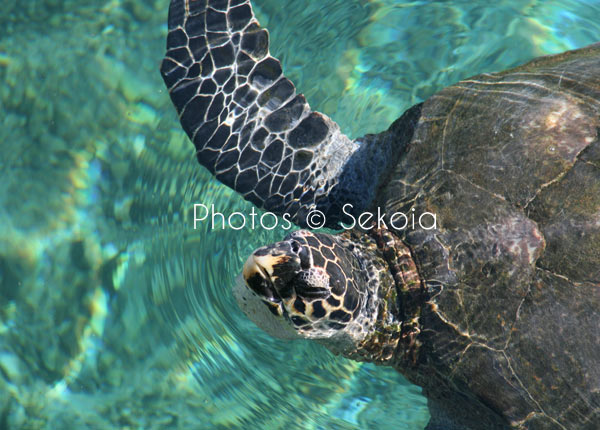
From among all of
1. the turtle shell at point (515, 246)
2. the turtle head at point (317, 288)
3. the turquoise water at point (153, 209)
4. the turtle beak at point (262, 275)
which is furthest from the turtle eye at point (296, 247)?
the turquoise water at point (153, 209)

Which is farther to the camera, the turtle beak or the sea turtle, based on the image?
the turtle beak

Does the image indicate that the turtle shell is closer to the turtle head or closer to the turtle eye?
the turtle head

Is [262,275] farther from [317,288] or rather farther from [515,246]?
[515,246]

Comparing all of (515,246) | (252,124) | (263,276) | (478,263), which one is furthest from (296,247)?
(252,124)

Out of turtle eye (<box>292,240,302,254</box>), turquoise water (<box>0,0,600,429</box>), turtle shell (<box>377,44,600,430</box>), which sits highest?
turtle shell (<box>377,44,600,430</box>)

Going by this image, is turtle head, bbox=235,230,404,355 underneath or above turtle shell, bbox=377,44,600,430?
underneath

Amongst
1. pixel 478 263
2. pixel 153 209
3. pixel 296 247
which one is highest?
pixel 478 263

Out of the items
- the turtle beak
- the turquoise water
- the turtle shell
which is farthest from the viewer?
the turquoise water

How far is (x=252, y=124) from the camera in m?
3.56

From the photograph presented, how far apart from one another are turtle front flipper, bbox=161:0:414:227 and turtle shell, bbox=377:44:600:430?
0.78 meters

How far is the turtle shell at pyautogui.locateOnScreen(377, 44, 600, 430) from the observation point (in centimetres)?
217

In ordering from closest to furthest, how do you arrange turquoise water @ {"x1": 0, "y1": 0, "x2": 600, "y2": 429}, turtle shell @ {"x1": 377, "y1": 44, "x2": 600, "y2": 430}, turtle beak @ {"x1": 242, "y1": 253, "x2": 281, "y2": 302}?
turtle shell @ {"x1": 377, "y1": 44, "x2": 600, "y2": 430}
turtle beak @ {"x1": 242, "y1": 253, "x2": 281, "y2": 302}
turquoise water @ {"x1": 0, "y1": 0, "x2": 600, "y2": 429}

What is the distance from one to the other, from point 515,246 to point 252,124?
197cm

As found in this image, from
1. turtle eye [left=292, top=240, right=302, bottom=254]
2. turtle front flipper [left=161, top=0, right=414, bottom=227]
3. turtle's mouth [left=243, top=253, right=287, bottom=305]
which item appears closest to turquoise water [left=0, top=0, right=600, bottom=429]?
turtle front flipper [left=161, top=0, right=414, bottom=227]
